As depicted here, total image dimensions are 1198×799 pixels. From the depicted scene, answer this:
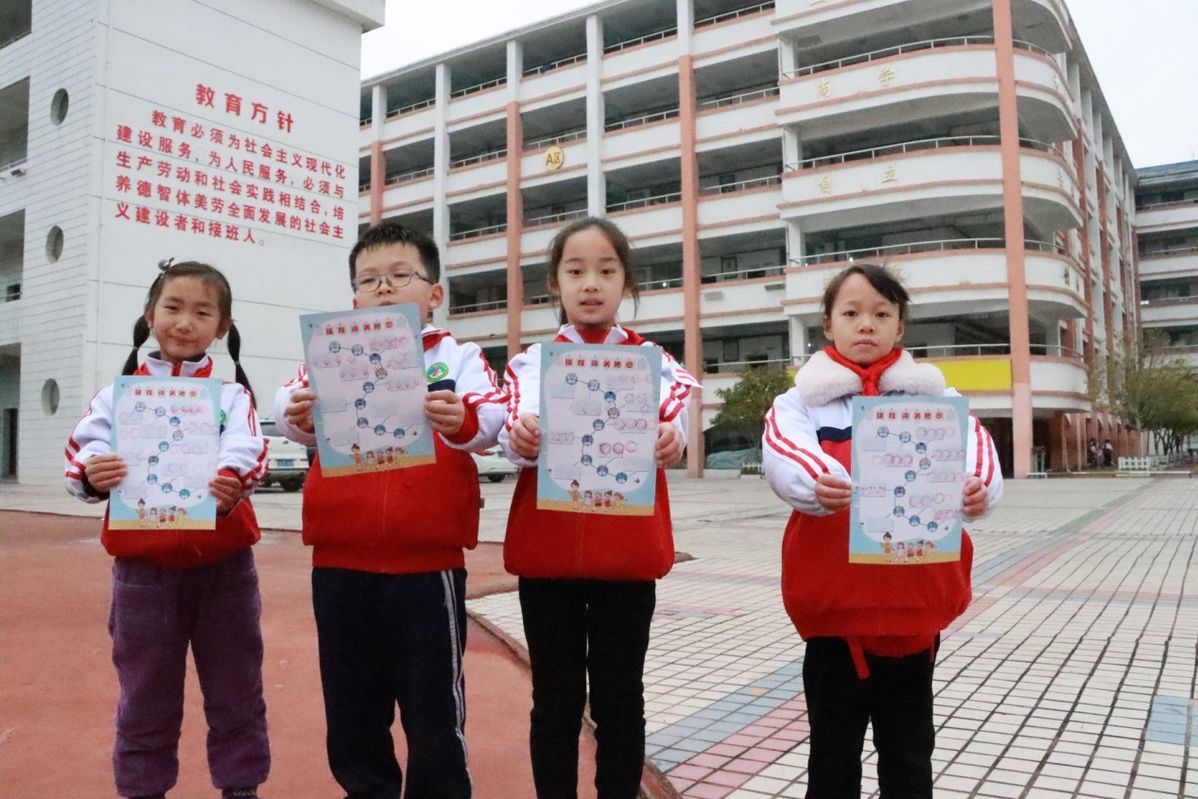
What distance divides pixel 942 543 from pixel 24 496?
666 inches

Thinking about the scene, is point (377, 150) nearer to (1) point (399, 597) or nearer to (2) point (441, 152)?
(2) point (441, 152)

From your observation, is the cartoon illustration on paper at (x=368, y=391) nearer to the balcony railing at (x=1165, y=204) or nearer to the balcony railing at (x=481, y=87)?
the balcony railing at (x=481, y=87)

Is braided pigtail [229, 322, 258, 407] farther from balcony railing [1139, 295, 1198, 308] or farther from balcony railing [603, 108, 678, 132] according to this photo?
balcony railing [1139, 295, 1198, 308]

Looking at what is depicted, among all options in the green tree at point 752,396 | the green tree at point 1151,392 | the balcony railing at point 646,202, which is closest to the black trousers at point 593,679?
the green tree at point 752,396

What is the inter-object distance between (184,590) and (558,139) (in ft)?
99.7

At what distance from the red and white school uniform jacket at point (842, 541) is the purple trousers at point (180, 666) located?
142cm

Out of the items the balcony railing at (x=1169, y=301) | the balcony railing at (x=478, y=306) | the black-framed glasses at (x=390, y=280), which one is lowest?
the black-framed glasses at (x=390, y=280)

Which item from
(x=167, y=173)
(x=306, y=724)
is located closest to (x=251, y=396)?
(x=306, y=724)

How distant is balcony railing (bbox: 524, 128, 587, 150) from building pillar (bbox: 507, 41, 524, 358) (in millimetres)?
562

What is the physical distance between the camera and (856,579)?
1.99m

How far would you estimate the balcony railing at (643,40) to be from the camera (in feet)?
97.8

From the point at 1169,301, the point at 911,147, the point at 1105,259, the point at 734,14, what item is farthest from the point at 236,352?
the point at 1169,301

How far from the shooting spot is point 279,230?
64.1 ft

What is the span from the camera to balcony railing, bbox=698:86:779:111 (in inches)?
1083
